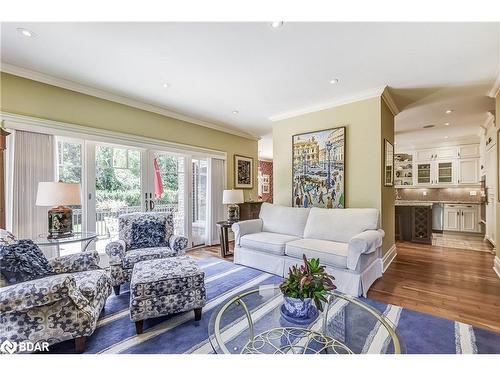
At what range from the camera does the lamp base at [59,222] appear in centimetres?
253

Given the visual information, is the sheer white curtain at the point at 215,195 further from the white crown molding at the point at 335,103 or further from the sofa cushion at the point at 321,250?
the sofa cushion at the point at 321,250

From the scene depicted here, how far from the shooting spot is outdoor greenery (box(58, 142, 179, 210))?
3109 mm

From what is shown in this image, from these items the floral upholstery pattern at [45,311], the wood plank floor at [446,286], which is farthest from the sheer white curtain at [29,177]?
the wood plank floor at [446,286]

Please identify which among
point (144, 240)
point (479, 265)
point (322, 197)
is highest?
point (322, 197)

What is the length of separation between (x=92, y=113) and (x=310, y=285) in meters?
3.46

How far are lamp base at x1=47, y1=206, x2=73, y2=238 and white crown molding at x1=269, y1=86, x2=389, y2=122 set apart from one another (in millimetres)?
3473

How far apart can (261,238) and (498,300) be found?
2615 millimetres

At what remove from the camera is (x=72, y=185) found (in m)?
2.52

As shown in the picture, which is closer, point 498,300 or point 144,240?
point 498,300

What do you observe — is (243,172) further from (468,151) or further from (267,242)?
(468,151)

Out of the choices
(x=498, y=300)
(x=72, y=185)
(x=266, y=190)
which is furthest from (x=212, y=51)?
(x=266, y=190)

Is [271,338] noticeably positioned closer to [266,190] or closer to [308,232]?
[308,232]

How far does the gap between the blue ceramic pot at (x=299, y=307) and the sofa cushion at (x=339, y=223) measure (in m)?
1.80

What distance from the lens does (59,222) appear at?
2.54m
